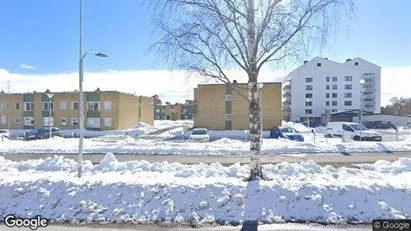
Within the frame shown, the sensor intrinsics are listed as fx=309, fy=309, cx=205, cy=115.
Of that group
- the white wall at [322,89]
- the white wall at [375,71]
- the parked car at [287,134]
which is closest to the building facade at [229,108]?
the parked car at [287,134]

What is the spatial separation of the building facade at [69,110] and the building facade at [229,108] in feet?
45.5

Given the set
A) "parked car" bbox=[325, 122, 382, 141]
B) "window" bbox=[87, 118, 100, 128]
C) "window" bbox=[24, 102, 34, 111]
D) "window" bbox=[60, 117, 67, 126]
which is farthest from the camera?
"window" bbox=[24, 102, 34, 111]

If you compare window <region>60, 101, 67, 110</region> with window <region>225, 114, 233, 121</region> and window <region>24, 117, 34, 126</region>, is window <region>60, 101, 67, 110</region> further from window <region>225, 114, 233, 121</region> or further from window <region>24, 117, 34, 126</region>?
window <region>225, 114, 233, 121</region>

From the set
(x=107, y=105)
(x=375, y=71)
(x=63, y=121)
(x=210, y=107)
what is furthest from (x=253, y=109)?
(x=375, y=71)

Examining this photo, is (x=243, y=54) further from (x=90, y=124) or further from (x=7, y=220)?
(x=90, y=124)

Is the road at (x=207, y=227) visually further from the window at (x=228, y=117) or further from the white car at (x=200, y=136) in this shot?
the window at (x=228, y=117)

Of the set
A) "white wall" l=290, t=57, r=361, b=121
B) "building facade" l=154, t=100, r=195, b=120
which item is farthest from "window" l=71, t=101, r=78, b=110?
"building facade" l=154, t=100, r=195, b=120

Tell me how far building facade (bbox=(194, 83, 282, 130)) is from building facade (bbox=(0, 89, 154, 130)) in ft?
45.5

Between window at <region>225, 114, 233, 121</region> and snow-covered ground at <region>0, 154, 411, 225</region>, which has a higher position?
window at <region>225, 114, 233, 121</region>

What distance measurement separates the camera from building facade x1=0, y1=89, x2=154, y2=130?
5138 centimetres

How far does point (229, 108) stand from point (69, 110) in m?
27.7

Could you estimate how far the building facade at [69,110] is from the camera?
2023 inches

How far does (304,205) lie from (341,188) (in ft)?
3.72

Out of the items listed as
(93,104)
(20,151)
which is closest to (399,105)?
(93,104)
